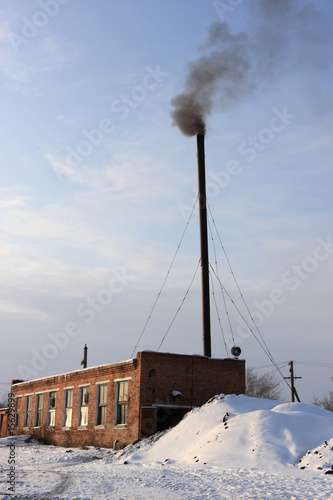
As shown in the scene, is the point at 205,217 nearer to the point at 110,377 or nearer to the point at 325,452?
the point at 110,377

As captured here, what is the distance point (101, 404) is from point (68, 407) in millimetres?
4197

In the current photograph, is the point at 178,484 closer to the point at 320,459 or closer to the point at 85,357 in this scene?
the point at 320,459

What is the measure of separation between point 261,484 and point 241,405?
1020 cm

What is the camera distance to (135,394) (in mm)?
24062

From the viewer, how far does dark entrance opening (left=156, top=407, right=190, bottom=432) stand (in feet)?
80.0

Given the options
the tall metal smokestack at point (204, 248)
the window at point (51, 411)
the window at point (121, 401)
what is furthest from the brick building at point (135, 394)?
the tall metal smokestack at point (204, 248)

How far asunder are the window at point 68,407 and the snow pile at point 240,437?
8992 millimetres

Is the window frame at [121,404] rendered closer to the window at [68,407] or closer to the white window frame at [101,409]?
the white window frame at [101,409]

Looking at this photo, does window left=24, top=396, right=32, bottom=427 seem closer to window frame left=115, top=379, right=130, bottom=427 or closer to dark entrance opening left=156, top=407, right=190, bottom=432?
window frame left=115, top=379, right=130, bottom=427

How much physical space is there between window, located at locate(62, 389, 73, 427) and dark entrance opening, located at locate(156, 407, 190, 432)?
23.7ft

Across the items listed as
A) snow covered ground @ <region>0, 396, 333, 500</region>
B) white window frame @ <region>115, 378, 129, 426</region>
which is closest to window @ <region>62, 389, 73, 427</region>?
white window frame @ <region>115, 378, 129, 426</region>

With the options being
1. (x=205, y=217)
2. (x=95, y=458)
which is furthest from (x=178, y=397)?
(x=205, y=217)

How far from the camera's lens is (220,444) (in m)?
17.0

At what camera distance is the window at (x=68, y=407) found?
29675 mm
